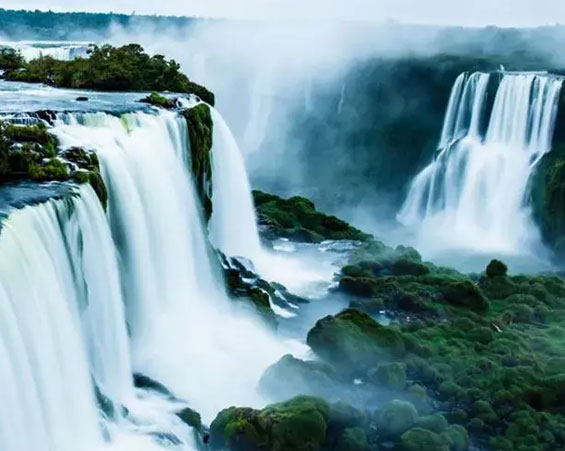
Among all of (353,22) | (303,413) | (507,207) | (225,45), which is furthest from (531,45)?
(303,413)

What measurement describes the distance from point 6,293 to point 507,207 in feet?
93.9

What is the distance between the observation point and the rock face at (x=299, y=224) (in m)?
31.1

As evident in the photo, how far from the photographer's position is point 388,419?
1609 cm

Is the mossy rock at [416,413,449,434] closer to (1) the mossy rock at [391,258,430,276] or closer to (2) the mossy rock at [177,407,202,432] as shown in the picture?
(2) the mossy rock at [177,407,202,432]

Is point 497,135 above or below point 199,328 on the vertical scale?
above

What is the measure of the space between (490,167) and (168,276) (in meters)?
21.5

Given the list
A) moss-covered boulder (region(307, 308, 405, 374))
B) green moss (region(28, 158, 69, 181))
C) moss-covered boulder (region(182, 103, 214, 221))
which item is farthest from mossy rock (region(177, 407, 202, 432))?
moss-covered boulder (region(182, 103, 214, 221))

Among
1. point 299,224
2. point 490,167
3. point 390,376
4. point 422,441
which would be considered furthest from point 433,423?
point 490,167

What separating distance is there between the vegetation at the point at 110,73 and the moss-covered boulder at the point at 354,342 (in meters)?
12.3

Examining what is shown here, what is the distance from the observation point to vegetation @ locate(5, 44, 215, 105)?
2738 centimetres

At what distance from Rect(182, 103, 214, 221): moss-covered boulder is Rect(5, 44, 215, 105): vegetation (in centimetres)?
300

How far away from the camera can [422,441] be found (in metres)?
15.5

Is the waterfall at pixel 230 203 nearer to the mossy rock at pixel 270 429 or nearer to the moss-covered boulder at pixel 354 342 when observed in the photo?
the moss-covered boulder at pixel 354 342

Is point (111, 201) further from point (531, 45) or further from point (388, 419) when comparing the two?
point (531, 45)
